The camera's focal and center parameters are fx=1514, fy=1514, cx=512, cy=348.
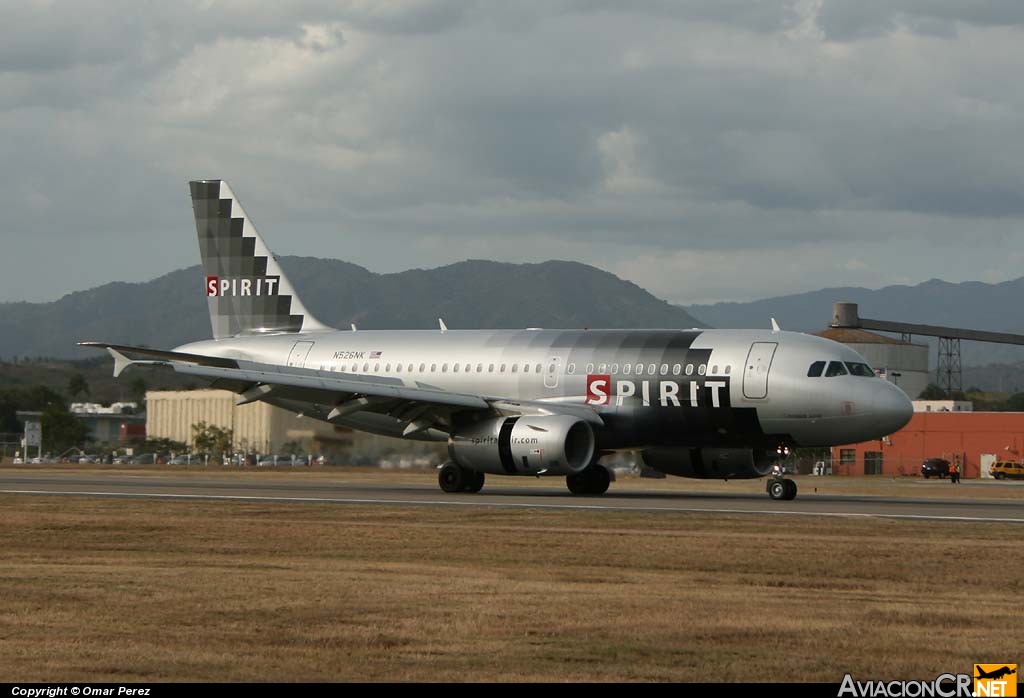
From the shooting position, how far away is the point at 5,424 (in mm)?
101188

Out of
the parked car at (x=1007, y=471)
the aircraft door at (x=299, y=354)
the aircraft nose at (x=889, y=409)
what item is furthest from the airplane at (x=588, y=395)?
the parked car at (x=1007, y=471)

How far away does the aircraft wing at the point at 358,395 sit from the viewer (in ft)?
129

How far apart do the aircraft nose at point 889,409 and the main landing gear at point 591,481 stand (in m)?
7.44

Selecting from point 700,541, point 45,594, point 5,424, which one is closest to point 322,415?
point 700,541

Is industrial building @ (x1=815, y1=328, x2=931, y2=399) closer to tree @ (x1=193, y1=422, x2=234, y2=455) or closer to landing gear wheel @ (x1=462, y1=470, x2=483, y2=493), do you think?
tree @ (x1=193, y1=422, x2=234, y2=455)

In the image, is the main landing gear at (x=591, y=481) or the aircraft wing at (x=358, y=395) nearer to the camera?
the aircraft wing at (x=358, y=395)

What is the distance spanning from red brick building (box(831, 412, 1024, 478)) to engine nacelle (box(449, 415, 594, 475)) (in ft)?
201

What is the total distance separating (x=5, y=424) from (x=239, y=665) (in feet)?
309

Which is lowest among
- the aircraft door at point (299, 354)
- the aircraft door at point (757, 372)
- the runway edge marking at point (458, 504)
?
the runway edge marking at point (458, 504)

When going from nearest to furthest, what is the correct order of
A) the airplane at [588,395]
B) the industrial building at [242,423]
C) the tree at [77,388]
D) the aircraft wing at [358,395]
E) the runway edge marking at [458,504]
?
the runway edge marking at [458,504]
the airplane at [588,395]
the aircraft wing at [358,395]
the industrial building at [242,423]
the tree at [77,388]

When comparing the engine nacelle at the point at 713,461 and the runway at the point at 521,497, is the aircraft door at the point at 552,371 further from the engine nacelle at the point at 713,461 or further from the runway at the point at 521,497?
the engine nacelle at the point at 713,461

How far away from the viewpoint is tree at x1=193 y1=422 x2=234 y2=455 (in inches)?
2542

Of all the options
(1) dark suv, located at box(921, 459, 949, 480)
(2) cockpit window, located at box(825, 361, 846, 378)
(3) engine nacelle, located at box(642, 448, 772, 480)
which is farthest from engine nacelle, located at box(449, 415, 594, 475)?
(1) dark suv, located at box(921, 459, 949, 480)

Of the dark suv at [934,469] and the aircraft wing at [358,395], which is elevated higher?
the aircraft wing at [358,395]
